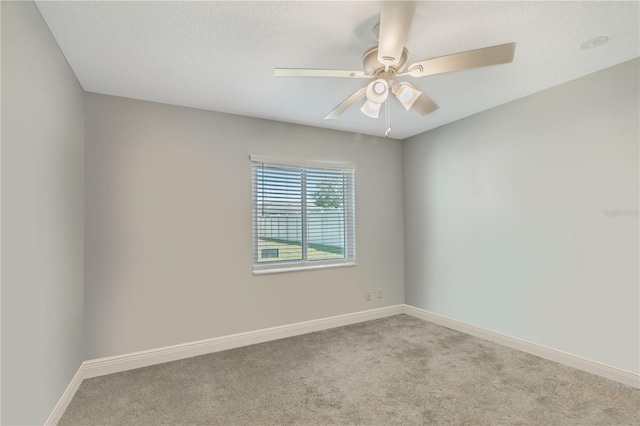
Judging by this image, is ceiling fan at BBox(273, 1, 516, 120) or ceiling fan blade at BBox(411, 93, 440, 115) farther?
ceiling fan blade at BBox(411, 93, 440, 115)

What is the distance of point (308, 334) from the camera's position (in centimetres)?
350

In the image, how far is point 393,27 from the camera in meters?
1.44

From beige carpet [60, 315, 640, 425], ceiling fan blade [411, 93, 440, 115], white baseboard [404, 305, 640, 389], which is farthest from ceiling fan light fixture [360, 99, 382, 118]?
white baseboard [404, 305, 640, 389]

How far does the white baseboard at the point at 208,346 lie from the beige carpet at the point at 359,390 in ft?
0.29

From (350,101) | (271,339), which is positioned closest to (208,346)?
(271,339)

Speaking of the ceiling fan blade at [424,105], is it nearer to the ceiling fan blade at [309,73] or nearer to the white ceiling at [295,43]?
the white ceiling at [295,43]

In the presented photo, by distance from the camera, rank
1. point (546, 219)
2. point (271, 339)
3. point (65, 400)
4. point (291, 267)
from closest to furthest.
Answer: point (65, 400), point (546, 219), point (271, 339), point (291, 267)

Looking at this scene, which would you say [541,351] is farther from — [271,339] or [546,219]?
[271,339]

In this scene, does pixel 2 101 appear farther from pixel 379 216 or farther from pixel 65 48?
pixel 379 216

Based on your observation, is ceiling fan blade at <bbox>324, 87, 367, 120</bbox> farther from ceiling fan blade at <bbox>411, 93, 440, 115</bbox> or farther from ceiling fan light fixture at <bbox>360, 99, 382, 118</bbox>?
ceiling fan blade at <bbox>411, 93, 440, 115</bbox>

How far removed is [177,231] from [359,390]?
2.10 meters

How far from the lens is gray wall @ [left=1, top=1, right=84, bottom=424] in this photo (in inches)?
55.2

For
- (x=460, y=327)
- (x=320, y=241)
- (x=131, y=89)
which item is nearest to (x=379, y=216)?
(x=320, y=241)

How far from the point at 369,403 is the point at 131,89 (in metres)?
3.07
